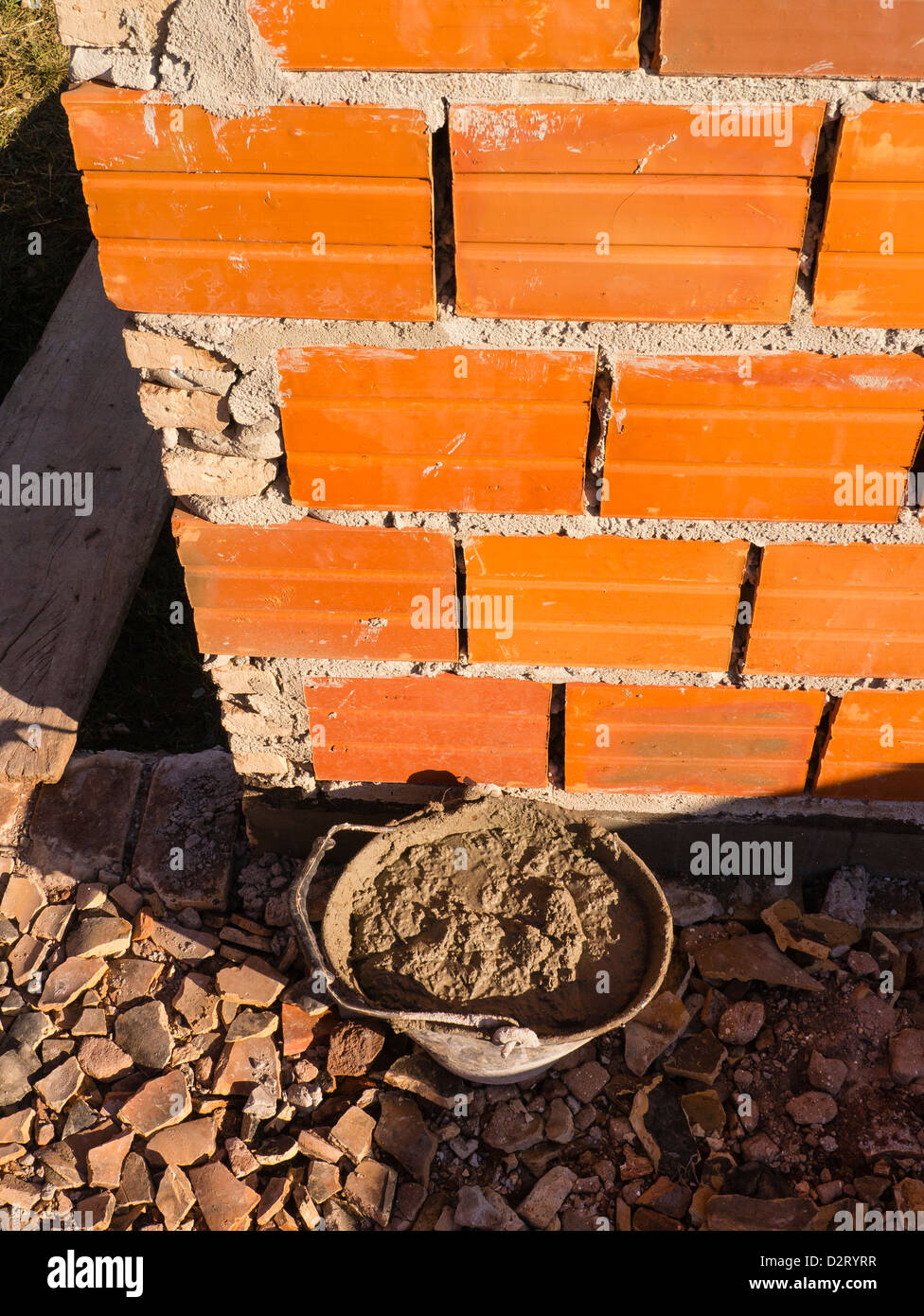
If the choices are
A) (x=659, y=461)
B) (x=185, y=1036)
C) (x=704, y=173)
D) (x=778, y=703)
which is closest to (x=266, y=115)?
(x=704, y=173)

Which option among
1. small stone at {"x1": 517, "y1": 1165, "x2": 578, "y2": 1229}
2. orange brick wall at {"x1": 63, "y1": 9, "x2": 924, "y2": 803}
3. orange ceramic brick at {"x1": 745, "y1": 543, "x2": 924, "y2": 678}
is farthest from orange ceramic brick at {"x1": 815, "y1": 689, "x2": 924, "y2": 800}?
small stone at {"x1": 517, "y1": 1165, "x2": 578, "y2": 1229}

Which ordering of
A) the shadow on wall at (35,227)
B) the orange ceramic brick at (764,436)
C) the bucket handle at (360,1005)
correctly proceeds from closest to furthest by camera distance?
1. the orange ceramic brick at (764,436)
2. the bucket handle at (360,1005)
3. the shadow on wall at (35,227)

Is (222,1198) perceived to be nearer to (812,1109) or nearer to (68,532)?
(812,1109)

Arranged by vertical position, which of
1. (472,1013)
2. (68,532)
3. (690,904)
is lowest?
(690,904)

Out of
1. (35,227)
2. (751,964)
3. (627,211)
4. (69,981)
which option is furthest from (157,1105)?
(35,227)

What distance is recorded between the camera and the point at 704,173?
1.98m

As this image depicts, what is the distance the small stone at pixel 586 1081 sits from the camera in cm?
282

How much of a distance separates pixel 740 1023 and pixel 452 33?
2.51 m

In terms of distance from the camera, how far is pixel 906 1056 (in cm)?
284

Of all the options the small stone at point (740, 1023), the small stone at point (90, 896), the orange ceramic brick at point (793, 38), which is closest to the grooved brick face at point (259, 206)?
the orange ceramic brick at point (793, 38)

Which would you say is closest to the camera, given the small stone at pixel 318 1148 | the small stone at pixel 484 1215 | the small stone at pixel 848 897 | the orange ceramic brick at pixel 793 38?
the orange ceramic brick at pixel 793 38

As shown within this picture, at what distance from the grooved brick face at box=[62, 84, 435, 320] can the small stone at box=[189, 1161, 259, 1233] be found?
6.95 feet

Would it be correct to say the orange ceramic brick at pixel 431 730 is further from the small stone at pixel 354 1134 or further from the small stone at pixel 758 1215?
the small stone at pixel 758 1215

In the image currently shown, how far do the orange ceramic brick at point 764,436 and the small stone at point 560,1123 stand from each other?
1.58m
